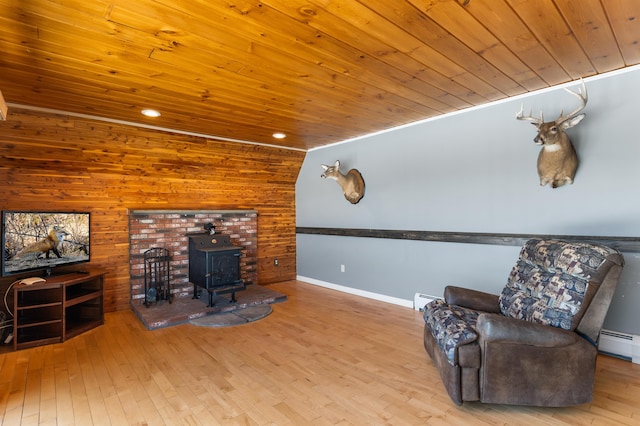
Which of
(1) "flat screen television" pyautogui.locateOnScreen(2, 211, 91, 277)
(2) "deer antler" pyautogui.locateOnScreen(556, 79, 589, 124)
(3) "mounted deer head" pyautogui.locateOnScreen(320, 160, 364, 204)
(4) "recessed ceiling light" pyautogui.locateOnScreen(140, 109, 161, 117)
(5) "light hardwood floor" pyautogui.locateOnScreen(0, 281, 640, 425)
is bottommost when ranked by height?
(5) "light hardwood floor" pyautogui.locateOnScreen(0, 281, 640, 425)

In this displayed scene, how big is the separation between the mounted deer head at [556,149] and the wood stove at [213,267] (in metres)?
3.61

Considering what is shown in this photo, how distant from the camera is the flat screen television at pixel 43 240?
3283 millimetres

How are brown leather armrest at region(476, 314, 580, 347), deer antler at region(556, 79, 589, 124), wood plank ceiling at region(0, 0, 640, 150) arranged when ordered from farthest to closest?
deer antler at region(556, 79, 589, 124)
brown leather armrest at region(476, 314, 580, 347)
wood plank ceiling at region(0, 0, 640, 150)

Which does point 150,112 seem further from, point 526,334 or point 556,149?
point 556,149

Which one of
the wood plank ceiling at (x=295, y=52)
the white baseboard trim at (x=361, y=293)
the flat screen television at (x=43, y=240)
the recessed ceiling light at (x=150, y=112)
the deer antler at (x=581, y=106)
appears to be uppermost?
the wood plank ceiling at (x=295, y=52)

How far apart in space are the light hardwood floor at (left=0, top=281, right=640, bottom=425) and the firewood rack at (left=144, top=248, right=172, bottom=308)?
770 mm

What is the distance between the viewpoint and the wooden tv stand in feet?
10.6

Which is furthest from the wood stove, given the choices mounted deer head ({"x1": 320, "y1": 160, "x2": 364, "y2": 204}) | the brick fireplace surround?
mounted deer head ({"x1": 320, "y1": 160, "x2": 364, "y2": 204})

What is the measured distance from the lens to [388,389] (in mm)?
2445

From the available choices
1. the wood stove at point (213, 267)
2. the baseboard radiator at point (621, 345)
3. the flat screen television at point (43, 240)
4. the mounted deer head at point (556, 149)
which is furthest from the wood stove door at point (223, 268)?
the baseboard radiator at point (621, 345)

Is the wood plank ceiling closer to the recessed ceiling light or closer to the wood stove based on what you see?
the recessed ceiling light

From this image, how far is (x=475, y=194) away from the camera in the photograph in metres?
3.74

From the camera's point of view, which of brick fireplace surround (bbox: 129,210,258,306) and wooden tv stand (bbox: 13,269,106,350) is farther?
brick fireplace surround (bbox: 129,210,258,306)

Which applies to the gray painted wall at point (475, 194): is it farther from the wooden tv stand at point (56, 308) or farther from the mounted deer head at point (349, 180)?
the wooden tv stand at point (56, 308)
